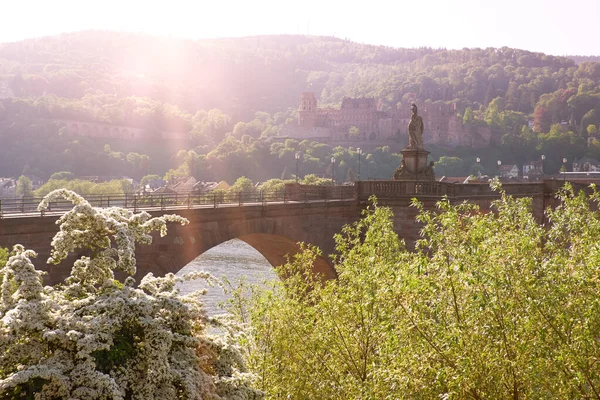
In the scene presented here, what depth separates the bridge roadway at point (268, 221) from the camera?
22.0m

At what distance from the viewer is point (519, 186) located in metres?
47.3

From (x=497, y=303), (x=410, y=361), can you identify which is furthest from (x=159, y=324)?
(x=497, y=303)

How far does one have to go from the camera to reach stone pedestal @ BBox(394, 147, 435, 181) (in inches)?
1460

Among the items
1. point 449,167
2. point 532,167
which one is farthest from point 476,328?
point 532,167

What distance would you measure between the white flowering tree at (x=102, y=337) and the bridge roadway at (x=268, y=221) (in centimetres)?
1206

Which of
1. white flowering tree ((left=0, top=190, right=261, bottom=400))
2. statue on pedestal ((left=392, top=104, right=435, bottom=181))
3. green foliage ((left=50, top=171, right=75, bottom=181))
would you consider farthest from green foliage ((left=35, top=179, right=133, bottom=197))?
white flowering tree ((left=0, top=190, right=261, bottom=400))

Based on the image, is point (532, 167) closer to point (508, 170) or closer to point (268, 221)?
point (508, 170)

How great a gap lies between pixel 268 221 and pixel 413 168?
8.81m

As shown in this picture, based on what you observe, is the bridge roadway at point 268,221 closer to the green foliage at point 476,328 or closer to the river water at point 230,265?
the green foliage at point 476,328

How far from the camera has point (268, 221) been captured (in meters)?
32.7

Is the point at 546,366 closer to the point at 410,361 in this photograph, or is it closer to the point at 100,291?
the point at 410,361

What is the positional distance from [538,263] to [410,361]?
8.71 ft

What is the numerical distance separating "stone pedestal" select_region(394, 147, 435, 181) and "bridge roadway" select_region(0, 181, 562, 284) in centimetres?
147

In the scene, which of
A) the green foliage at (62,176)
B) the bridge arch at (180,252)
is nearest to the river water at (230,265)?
the bridge arch at (180,252)
